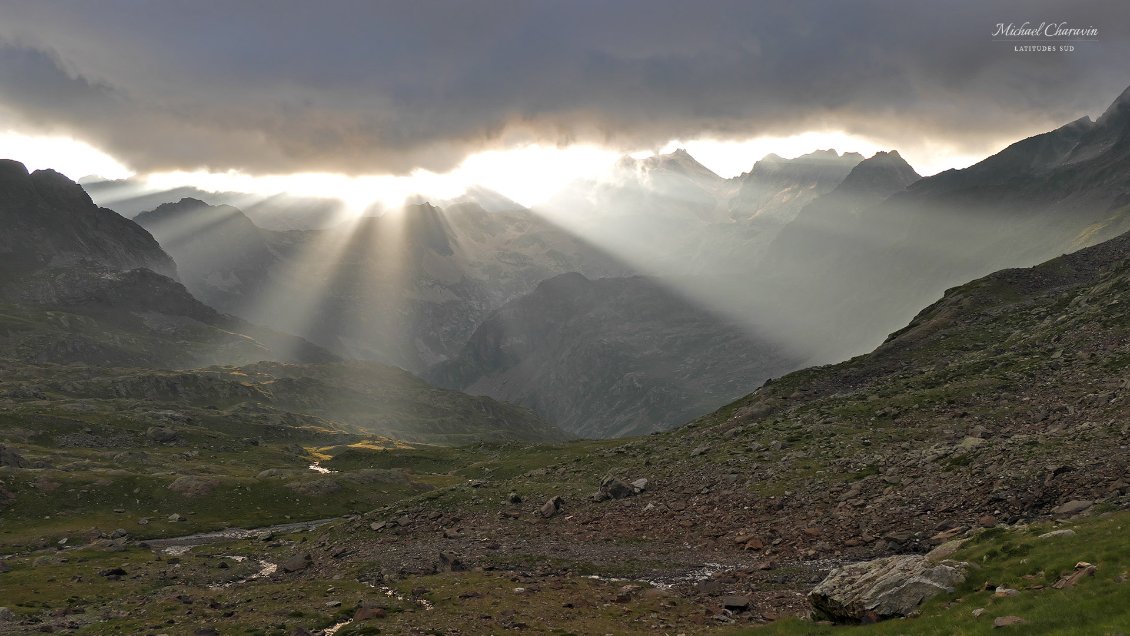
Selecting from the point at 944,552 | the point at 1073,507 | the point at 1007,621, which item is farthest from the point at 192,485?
the point at 1007,621

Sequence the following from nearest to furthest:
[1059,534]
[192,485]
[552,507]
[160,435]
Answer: [1059,534]
[552,507]
[192,485]
[160,435]

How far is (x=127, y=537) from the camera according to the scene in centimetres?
9238

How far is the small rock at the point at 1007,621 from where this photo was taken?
85.6 feet

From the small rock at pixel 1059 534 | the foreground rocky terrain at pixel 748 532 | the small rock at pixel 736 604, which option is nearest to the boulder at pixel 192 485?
the foreground rocky terrain at pixel 748 532

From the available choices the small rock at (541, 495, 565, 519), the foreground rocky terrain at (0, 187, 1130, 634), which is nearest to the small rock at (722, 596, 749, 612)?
the foreground rocky terrain at (0, 187, 1130, 634)

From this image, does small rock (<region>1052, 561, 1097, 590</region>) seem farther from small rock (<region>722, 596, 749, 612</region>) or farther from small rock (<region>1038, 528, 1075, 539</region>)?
small rock (<region>722, 596, 749, 612</region>)

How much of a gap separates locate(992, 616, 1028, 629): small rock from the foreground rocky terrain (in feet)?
0.33

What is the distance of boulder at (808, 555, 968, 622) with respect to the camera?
106 ft

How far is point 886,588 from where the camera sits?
33.1 m

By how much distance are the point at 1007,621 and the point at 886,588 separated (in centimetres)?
709

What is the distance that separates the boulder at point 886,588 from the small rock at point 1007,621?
17.9 feet

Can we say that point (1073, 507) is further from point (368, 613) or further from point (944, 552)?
point (368, 613)

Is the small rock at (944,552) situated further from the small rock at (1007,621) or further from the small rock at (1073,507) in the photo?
the small rock at (1073,507)

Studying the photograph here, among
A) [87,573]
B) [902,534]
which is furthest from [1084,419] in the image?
[87,573]
